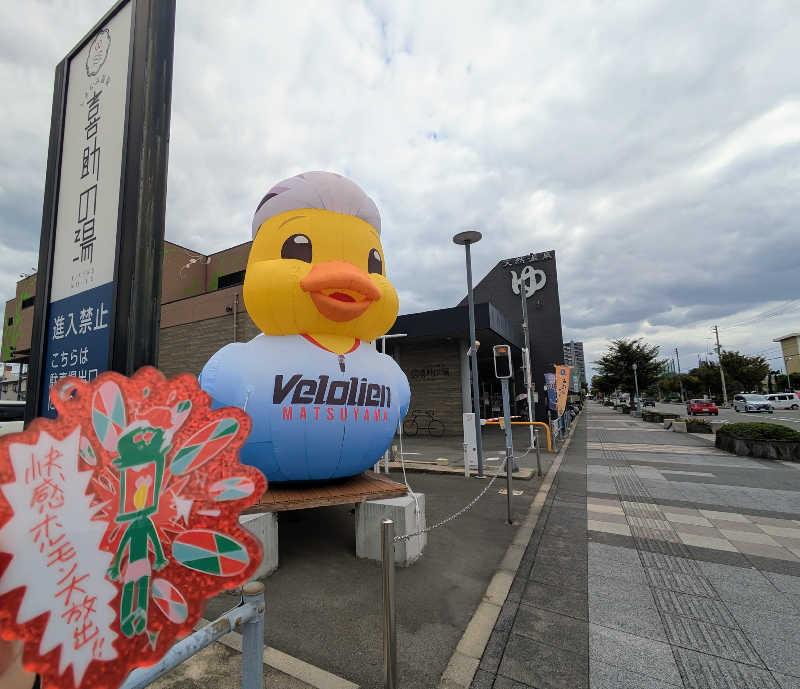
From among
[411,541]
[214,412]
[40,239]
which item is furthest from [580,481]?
[40,239]

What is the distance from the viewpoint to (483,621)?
3.25 m

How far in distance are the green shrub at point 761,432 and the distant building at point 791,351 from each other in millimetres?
76673

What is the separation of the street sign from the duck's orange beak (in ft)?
7.77

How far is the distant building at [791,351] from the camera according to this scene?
6731cm

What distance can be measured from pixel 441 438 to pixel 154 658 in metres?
16.4

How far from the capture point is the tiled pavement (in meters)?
2.69

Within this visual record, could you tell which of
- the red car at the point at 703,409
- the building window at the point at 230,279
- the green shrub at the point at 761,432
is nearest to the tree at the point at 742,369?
the red car at the point at 703,409

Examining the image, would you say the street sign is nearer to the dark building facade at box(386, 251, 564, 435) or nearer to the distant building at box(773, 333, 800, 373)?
the dark building facade at box(386, 251, 564, 435)

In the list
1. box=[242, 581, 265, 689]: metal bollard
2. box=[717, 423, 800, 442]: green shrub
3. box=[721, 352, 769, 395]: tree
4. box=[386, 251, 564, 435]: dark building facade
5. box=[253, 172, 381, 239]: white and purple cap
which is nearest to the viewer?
box=[242, 581, 265, 689]: metal bollard

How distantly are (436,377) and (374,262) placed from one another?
1409cm

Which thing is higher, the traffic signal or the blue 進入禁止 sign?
the traffic signal

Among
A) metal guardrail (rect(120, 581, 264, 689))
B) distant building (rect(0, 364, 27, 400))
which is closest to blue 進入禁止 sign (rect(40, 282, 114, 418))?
metal guardrail (rect(120, 581, 264, 689))

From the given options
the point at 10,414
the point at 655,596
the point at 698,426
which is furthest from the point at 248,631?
the point at 698,426

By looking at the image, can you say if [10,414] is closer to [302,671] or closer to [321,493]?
[321,493]
